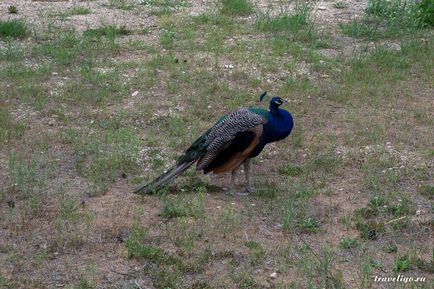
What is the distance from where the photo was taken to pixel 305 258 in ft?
19.4

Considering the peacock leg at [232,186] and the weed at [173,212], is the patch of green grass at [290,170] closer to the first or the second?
the peacock leg at [232,186]

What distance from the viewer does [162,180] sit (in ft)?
22.8

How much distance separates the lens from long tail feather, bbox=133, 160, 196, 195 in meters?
6.91

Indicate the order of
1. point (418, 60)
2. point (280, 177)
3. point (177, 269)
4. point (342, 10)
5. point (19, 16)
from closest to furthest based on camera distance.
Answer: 1. point (177, 269)
2. point (280, 177)
3. point (418, 60)
4. point (19, 16)
5. point (342, 10)

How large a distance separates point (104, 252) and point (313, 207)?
5.94 feet

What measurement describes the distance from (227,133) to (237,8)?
518cm

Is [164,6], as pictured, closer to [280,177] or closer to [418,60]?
[418,60]

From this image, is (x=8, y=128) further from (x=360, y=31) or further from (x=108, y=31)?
(x=360, y=31)

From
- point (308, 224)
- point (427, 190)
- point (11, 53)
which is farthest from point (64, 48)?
point (427, 190)

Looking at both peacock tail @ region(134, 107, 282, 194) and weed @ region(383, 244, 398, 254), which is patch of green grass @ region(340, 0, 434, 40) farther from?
weed @ region(383, 244, 398, 254)

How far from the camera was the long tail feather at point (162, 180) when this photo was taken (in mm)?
6910

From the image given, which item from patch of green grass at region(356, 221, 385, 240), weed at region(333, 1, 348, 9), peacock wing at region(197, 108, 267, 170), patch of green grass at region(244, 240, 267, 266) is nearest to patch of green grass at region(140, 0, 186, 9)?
weed at region(333, 1, 348, 9)

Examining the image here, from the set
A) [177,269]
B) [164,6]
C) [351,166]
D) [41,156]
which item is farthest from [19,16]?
[177,269]

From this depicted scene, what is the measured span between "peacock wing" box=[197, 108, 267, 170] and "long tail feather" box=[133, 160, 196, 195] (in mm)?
146
